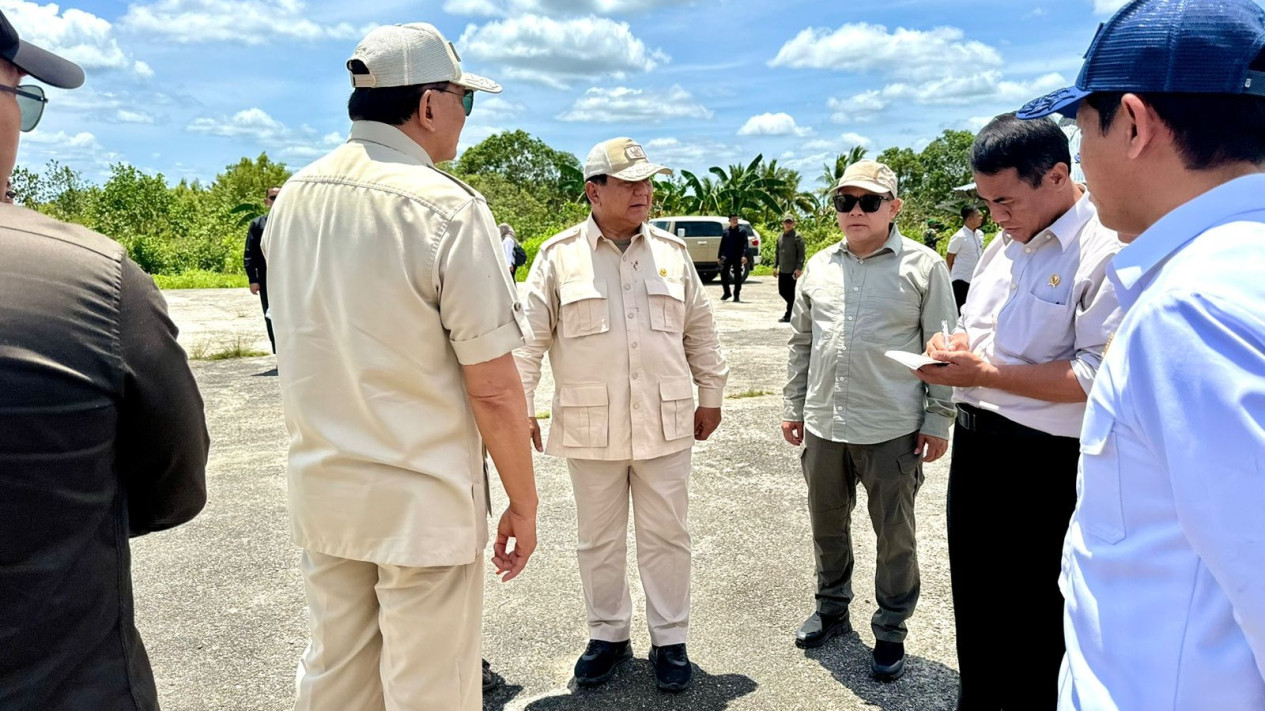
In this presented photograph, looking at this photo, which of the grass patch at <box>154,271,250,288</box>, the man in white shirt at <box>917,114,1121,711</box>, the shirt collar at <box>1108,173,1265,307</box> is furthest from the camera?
the grass patch at <box>154,271,250,288</box>

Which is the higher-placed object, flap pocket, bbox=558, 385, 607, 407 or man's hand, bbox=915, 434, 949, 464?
flap pocket, bbox=558, 385, 607, 407

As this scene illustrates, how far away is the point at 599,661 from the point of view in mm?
3332

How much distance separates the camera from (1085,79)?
128cm

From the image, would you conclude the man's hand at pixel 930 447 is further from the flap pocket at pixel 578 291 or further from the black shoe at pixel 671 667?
the flap pocket at pixel 578 291

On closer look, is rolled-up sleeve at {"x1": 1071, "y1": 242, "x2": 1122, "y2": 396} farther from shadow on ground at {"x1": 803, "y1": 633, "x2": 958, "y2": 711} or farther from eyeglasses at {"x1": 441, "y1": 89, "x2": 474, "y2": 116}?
eyeglasses at {"x1": 441, "y1": 89, "x2": 474, "y2": 116}

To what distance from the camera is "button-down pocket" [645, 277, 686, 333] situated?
3408 millimetres

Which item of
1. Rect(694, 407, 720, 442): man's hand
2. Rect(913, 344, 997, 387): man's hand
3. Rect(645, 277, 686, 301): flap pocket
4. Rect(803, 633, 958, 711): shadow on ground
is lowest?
Rect(803, 633, 958, 711): shadow on ground

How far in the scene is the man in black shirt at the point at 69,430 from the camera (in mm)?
1227

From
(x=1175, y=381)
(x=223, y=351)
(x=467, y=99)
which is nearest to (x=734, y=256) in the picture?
(x=223, y=351)

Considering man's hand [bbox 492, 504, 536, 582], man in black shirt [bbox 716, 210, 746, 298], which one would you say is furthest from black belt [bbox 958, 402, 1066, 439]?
man in black shirt [bbox 716, 210, 746, 298]

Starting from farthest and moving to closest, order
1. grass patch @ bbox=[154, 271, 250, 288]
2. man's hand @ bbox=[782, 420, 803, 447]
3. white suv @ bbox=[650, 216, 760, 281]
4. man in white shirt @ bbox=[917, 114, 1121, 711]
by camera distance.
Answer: grass patch @ bbox=[154, 271, 250, 288]
white suv @ bbox=[650, 216, 760, 281]
man's hand @ bbox=[782, 420, 803, 447]
man in white shirt @ bbox=[917, 114, 1121, 711]

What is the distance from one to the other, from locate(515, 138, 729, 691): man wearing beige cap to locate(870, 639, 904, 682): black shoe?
747 millimetres

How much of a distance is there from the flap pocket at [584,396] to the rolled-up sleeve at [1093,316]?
167cm

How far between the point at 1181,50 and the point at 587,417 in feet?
8.05
